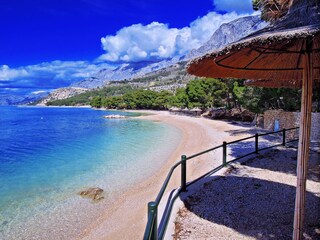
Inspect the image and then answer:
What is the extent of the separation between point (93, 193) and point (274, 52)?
7.47 m

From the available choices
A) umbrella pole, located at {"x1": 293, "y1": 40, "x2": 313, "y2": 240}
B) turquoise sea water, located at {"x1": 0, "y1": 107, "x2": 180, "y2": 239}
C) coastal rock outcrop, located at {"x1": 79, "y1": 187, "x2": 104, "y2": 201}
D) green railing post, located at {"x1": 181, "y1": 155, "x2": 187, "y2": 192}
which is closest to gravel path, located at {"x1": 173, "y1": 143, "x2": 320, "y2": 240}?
green railing post, located at {"x1": 181, "y1": 155, "x2": 187, "y2": 192}

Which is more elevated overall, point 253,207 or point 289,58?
point 289,58

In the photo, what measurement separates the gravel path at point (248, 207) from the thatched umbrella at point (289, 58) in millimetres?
973

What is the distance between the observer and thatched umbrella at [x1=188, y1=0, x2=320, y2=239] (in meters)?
2.68

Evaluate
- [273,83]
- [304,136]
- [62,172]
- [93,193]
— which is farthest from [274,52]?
[62,172]

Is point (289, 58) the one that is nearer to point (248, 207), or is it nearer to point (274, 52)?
point (274, 52)

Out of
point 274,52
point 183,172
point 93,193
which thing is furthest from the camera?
point 93,193

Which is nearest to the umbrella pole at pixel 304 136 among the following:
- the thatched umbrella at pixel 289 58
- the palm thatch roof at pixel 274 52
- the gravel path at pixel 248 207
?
the thatched umbrella at pixel 289 58

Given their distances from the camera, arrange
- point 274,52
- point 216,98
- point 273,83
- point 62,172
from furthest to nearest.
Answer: point 216,98
point 62,172
point 273,83
point 274,52

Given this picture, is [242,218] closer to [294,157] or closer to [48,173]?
[294,157]

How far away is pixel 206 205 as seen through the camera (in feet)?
15.6

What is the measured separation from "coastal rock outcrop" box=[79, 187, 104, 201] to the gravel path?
424cm

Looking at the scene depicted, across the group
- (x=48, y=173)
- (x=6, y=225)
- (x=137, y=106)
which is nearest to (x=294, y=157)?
(x=6, y=225)

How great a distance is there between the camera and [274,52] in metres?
3.71
